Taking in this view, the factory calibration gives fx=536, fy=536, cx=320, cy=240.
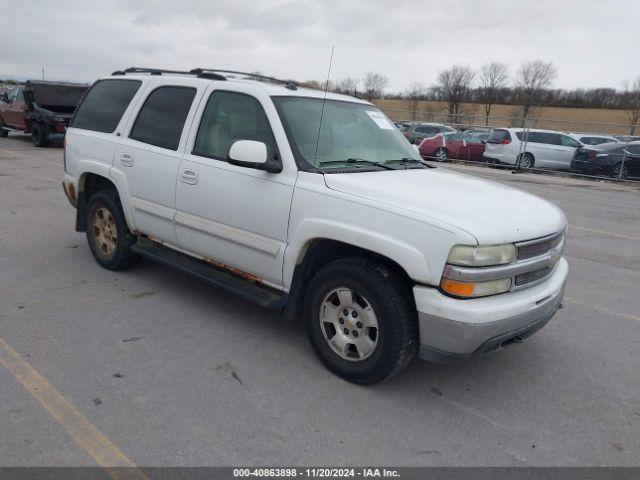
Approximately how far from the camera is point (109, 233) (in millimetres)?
5355

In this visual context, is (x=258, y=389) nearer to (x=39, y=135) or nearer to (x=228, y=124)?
(x=228, y=124)

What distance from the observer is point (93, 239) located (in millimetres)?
5531

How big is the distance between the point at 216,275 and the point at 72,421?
1.58 metres

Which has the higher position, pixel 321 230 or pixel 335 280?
pixel 321 230

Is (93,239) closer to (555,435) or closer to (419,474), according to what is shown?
(419,474)

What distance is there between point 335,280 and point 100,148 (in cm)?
308

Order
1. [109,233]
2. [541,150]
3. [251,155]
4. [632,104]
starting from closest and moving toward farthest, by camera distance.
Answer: [251,155] → [109,233] → [541,150] → [632,104]

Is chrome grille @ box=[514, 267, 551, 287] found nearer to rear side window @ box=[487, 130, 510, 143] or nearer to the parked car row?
the parked car row

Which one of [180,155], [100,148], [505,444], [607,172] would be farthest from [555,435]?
[607,172]

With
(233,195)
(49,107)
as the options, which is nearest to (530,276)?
(233,195)

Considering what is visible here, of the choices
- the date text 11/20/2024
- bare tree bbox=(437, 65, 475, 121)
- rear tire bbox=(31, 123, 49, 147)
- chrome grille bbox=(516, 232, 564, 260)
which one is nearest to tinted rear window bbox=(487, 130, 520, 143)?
rear tire bbox=(31, 123, 49, 147)

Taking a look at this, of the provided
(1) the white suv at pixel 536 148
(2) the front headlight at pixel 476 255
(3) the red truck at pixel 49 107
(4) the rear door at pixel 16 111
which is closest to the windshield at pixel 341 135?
(2) the front headlight at pixel 476 255

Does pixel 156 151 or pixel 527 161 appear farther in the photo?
pixel 527 161

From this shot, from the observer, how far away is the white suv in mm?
18798
